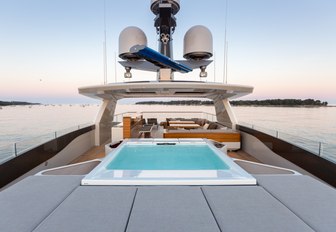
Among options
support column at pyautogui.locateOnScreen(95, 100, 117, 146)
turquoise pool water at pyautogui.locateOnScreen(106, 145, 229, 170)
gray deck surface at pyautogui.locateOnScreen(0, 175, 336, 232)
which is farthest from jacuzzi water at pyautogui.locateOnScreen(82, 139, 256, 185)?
support column at pyautogui.locateOnScreen(95, 100, 117, 146)

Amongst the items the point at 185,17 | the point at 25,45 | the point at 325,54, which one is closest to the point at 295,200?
the point at 185,17

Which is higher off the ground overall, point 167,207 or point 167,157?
point 167,207

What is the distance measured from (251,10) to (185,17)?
337 cm

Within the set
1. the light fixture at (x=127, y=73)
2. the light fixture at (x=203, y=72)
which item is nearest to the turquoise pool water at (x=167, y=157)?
the light fixture at (x=127, y=73)

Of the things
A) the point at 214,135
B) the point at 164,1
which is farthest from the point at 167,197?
the point at 164,1

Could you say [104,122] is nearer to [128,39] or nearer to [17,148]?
[128,39]

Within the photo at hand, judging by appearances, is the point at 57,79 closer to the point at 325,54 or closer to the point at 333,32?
the point at 333,32

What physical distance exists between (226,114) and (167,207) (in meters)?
6.85

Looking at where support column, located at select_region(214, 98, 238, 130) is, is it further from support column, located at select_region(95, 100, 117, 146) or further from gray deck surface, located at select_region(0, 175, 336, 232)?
gray deck surface, located at select_region(0, 175, 336, 232)

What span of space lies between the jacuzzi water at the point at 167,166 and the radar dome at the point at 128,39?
360 cm

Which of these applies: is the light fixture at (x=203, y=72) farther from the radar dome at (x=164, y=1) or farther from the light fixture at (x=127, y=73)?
the light fixture at (x=127, y=73)

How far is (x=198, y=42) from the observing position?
22.1 feet

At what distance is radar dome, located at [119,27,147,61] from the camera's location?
22.0 feet

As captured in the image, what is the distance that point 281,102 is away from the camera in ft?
178
